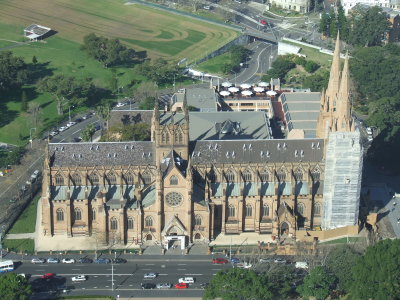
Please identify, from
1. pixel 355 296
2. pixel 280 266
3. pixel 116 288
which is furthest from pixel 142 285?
pixel 355 296

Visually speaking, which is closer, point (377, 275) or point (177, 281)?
point (377, 275)

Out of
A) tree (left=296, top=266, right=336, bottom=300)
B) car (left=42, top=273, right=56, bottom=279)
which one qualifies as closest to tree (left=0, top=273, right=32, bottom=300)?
car (left=42, top=273, right=56, bottom=279)

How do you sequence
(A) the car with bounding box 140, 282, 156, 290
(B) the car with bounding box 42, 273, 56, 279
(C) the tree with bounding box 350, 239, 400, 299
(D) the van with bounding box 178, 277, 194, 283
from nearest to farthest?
(C) the tree with bounding box 350, 239, 400, 299, (A) the car with bounding box 140, 282, 156, 290, (D) the van with bounding box 178, 277, 194, 283, (B) the car with bounding box 42, 273, 56, 279

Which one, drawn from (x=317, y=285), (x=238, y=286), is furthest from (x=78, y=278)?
(x=317, y=285)

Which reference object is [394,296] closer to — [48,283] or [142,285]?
[142,285]

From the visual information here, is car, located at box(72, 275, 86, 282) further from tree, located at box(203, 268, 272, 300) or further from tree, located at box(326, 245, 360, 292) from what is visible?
tree, located at box(326, 245, 360, 292)
